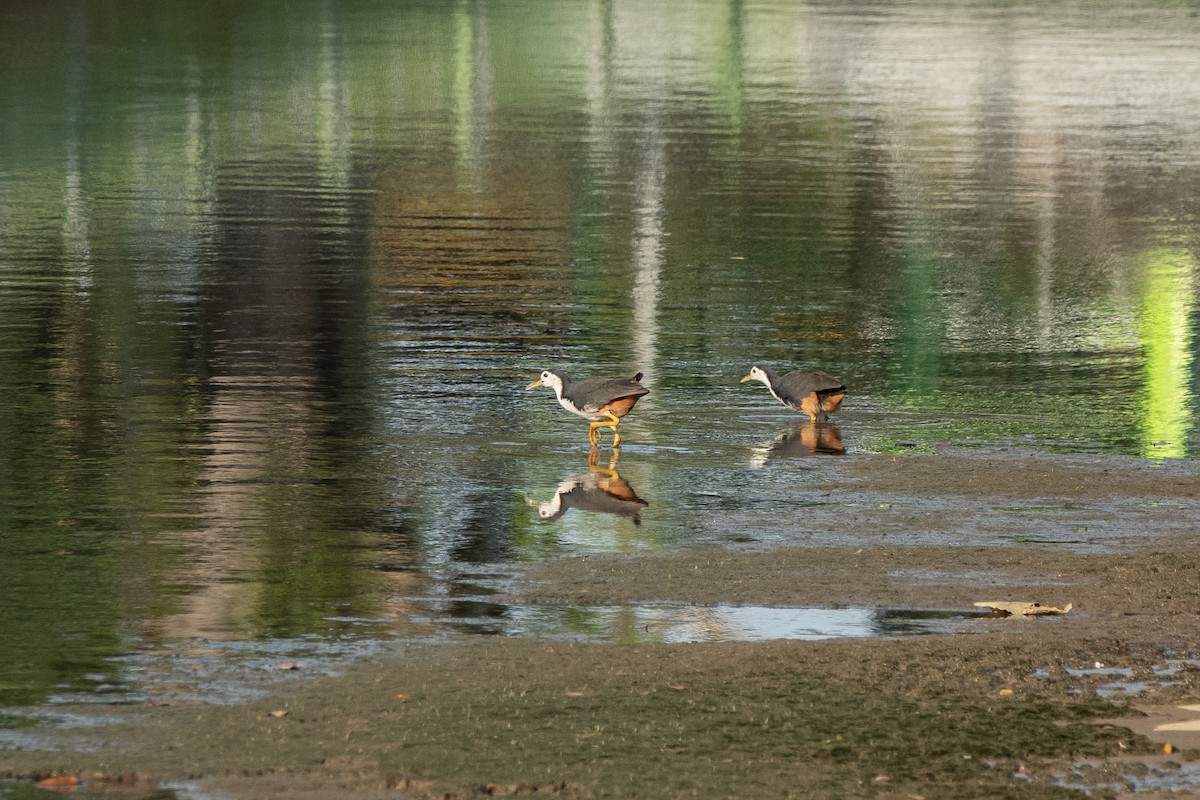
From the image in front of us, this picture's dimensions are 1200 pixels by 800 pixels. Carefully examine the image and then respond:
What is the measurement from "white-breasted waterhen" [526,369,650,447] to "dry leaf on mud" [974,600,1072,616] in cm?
399

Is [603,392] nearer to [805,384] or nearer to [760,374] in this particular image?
[805,384]

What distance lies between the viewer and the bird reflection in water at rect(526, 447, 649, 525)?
41.8 feet

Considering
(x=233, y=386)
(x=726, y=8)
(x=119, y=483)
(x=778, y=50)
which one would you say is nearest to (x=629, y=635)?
(x=119, y=483)

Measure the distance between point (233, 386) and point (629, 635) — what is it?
7.61 m

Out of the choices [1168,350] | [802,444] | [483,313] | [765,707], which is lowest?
[765,707]

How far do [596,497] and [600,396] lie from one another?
117 centimetres

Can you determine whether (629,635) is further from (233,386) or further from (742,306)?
(742,306)

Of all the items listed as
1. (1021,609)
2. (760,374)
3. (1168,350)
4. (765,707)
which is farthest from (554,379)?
(1168,350)

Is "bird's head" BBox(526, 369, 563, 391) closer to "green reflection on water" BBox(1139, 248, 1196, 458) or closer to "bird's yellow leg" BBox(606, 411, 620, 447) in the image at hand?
"bird's yellow leg" BBox(606, 411, 620, 447)

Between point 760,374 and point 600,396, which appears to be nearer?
point 600,396

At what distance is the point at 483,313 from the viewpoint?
67.6 ft

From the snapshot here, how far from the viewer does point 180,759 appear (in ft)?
26.7

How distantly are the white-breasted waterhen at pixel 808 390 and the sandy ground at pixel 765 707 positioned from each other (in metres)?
3.41

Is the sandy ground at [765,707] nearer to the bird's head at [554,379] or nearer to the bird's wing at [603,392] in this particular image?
the bird's wing at [603,392]
